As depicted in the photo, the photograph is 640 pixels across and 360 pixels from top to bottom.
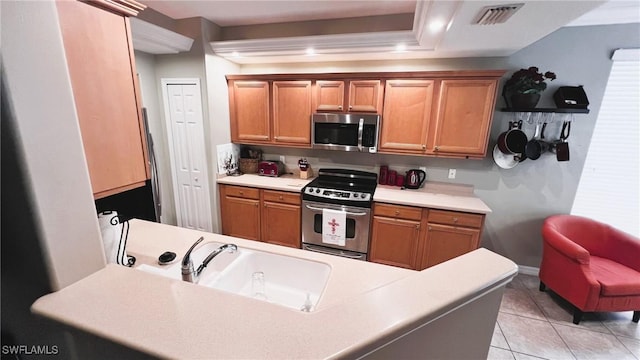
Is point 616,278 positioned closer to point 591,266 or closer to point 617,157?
point 591,266

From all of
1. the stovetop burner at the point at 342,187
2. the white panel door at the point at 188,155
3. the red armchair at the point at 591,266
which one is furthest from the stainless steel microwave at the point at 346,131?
the red armchair at the point at 591,266

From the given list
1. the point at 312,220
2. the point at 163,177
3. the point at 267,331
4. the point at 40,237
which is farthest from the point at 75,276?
the point at 163,177

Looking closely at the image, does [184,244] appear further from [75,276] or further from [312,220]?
[312,220]

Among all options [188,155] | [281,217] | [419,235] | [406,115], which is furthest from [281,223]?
[406,115]

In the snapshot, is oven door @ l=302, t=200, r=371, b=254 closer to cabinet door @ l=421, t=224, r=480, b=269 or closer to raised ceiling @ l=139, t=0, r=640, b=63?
cabinet door @ l=421, t=224, r=480, b=269

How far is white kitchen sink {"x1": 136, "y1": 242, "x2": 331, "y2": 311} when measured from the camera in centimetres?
142

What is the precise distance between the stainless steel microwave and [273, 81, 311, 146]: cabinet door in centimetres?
13

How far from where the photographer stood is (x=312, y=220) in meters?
3.01


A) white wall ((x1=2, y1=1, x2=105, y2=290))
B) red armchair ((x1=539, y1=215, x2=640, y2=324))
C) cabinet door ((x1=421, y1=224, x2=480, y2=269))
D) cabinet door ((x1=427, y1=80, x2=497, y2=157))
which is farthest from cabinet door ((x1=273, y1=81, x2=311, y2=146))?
red armchair ((x1=539, y1=215, x2=640, y2=324))

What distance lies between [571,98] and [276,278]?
3.24m

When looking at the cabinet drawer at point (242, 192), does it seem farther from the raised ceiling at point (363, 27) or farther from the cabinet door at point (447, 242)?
the cabinet door at point (447, 242)

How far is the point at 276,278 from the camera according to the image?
5.10 ft

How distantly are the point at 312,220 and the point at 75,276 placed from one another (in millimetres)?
2353

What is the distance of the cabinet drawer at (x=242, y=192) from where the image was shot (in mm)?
3205
